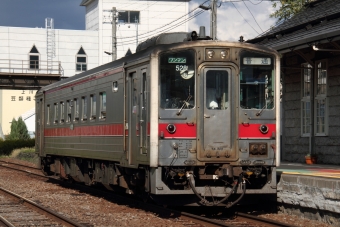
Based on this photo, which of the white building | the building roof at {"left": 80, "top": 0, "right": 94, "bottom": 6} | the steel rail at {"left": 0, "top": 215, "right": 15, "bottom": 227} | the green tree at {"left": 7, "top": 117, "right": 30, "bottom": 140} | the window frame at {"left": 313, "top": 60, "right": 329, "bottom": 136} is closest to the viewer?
the steel rail at {"left": 0, "top": 215, "right": 15, "bottom": 227}

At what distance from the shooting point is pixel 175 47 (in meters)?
12.4

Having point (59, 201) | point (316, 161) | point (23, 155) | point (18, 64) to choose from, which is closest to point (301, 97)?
point (316, 161)

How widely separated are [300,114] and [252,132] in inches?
319

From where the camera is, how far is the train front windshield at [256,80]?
12.7 meters

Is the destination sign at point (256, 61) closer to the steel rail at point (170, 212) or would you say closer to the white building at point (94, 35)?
the steel rail at point (170, 212)

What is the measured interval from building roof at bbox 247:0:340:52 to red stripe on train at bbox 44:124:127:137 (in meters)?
5.16

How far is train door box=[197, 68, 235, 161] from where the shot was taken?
40.5 feet

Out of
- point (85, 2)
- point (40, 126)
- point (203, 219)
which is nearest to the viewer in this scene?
point (203, 219)

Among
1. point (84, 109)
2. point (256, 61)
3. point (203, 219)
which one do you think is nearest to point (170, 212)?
point (203, 219)

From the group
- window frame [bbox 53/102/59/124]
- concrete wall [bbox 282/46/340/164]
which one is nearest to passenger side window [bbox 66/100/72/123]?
window frame [bbox 53/102/59/124]

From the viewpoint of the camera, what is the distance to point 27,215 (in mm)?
13711

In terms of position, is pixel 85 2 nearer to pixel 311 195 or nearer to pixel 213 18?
pixel 213 18

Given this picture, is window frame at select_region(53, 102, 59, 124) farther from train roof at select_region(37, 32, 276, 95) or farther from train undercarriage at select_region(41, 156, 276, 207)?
train undercarriage at select_region(41, 156, 276, 207)

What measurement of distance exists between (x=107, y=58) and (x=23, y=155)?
22728mm
